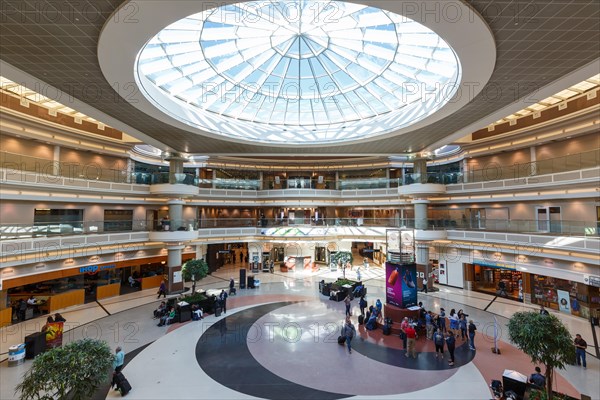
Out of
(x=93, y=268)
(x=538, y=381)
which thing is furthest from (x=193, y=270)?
(x=538, y=381)

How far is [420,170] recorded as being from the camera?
27.1 metres

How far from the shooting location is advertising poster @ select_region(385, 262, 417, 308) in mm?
Result: 16728

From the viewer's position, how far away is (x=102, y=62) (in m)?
10.3

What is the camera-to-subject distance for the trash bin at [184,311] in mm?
17234

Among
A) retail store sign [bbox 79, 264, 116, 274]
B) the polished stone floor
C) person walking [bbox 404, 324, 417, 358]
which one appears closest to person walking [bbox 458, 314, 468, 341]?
the polished stone floor

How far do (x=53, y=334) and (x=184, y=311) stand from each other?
232 inches

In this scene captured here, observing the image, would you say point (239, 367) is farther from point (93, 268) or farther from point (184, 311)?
point (93, 268)

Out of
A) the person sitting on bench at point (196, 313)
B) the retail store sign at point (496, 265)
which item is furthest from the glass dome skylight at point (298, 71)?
the retail store sign at point (496, 265)

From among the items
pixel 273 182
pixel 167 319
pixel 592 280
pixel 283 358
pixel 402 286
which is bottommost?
pixel 283 358

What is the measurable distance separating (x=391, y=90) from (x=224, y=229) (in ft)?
64.3

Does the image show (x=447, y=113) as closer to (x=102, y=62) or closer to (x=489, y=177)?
(x=489, y=177)

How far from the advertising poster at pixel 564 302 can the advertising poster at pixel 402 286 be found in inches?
418

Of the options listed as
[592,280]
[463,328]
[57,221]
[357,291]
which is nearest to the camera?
[463,328]

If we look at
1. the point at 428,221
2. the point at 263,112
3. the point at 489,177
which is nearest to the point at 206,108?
the point at 263,112
